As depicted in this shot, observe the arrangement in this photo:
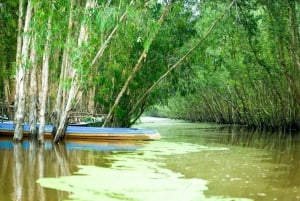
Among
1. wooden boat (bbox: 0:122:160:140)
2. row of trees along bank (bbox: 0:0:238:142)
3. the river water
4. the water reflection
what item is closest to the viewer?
the water reflection

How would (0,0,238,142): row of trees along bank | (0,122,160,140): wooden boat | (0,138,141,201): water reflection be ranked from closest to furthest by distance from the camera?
(0,138,141,201): water reflection < (0,0,238,142): row of trees along bank < (0,122,160,140): wooden boat

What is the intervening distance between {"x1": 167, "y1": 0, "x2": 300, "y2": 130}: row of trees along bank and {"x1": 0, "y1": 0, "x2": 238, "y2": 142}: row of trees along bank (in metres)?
0.85

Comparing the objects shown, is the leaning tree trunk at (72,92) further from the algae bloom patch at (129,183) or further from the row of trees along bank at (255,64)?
the row of trees along bank at (255,64)

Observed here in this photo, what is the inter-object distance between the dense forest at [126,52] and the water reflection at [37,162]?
1.20 m

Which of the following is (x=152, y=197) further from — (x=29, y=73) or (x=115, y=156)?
(x=29, y=73)

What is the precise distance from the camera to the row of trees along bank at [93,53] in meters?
10.4

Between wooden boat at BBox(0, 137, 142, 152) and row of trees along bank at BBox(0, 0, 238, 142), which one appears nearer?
row of trees along bank at BBox(0, 0, 238, 142)

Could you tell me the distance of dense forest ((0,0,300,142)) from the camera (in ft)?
34.7

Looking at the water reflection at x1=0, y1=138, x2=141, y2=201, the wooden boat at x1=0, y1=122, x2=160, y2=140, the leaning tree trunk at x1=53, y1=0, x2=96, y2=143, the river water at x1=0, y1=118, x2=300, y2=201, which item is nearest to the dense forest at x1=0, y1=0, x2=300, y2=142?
the leaning tree trunk at x1=53, y1=0, x2=96, y2=143

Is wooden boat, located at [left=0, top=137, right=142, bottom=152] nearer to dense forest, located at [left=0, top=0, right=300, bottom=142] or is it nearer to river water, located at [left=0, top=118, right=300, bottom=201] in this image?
river water, located at [left=0, top=118, right=300, bottom=201]

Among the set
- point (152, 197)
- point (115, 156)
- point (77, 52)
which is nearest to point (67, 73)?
point (77, 52)

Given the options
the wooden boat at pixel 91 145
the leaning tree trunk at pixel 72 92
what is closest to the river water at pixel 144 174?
the wooden boat at pixel 91 145

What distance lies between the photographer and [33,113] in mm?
13273

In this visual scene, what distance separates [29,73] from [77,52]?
451 cm
